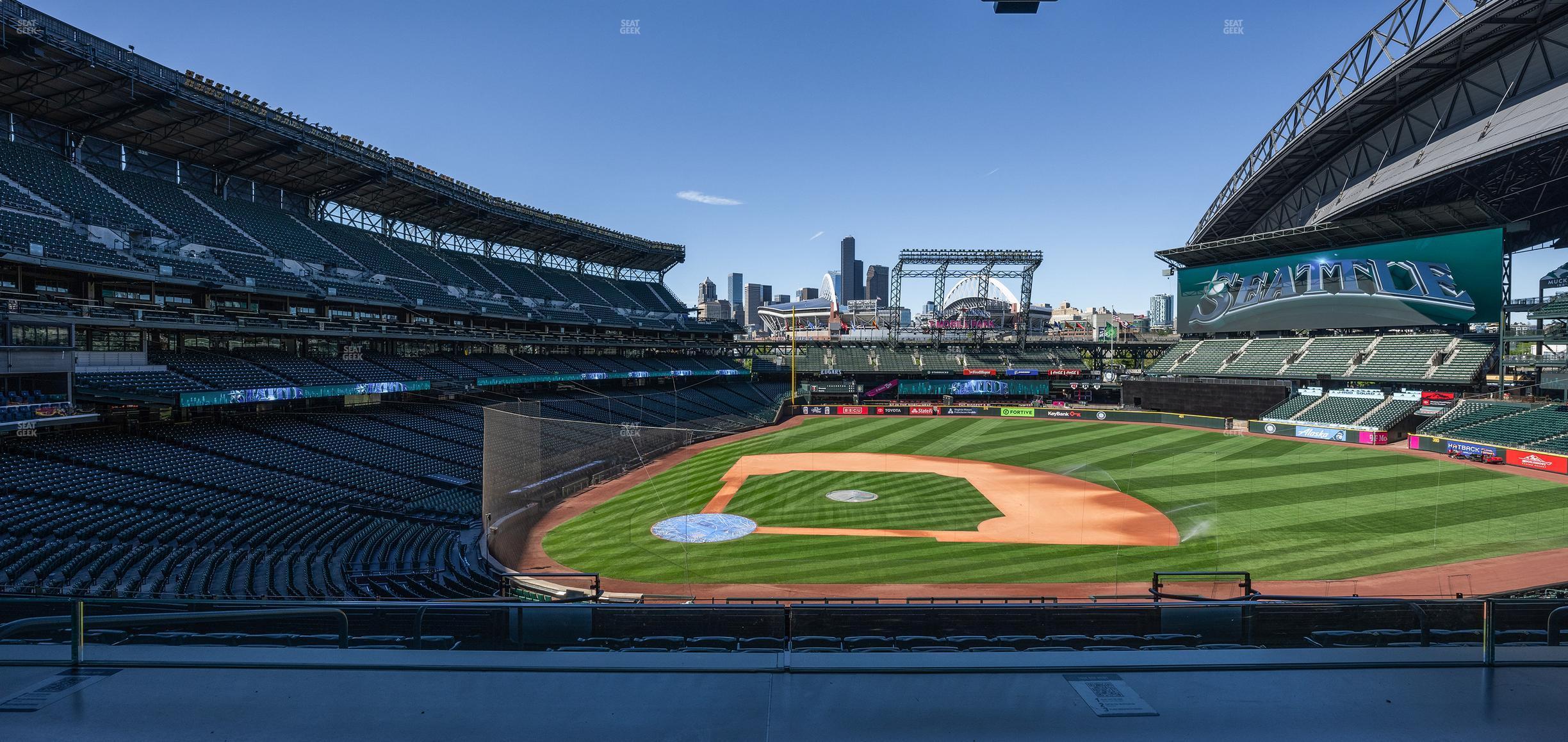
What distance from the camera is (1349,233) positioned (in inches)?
1932

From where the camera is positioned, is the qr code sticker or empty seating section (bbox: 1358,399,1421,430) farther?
empty seating section (bbox: 1358,399,1421,430)

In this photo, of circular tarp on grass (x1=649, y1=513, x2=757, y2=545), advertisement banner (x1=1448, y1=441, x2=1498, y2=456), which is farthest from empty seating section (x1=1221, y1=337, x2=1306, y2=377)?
circular tarp on grass (x1=649, y1=513, x2=757, y2=545)

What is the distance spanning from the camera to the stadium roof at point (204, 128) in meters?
27.2

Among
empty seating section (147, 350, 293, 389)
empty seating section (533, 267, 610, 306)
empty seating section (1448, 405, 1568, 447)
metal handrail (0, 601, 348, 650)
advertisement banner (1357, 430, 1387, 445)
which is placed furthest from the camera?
empty seating section (533, 267, 610, 306)

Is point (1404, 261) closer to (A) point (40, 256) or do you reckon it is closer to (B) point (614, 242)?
(B) point (614, 242)

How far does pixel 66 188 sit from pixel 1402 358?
84.2 metres

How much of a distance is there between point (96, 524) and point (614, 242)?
2180 inches

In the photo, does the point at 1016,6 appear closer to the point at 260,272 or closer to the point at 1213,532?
the point at 1213,532

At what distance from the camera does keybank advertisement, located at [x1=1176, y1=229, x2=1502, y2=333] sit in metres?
44.2

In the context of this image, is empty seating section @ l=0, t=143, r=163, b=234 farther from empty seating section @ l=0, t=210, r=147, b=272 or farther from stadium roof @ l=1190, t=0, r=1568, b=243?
stadium roof @ l=1190, t=0, r=1568, b=243

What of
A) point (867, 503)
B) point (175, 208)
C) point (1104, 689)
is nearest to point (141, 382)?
point (175, 208)

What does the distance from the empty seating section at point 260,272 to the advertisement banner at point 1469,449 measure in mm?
67273

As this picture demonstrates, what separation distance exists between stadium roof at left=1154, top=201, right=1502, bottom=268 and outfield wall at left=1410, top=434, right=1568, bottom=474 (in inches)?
718

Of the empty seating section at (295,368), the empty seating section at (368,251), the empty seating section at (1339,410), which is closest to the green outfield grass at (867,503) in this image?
the empty seating section at (295,368)
